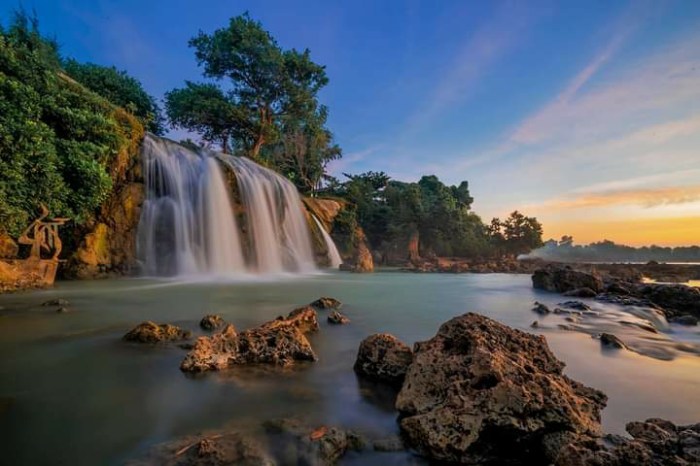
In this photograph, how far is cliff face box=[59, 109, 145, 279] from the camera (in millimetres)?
12352

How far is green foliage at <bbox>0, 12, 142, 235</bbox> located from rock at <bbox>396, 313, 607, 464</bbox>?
33.4 ft

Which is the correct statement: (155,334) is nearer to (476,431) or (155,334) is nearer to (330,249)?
(476,431)

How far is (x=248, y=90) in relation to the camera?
2470cm

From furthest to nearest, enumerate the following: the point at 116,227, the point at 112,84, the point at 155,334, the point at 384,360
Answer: the point at 112,84, the point at 116,227, the point at 155,334, the point at 384,360

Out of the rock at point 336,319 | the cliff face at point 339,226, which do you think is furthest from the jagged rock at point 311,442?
the cliff face at point 339,226

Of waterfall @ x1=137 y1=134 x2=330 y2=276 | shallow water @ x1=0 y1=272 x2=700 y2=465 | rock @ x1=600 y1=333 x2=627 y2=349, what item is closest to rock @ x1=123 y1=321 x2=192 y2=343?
shallow water @ x1=0 y1=272 x2=700 y2=465

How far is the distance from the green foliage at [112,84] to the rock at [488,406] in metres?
20.6

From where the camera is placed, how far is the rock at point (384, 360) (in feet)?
9.68

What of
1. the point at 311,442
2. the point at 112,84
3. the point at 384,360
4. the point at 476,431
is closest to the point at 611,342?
the point at 384,360

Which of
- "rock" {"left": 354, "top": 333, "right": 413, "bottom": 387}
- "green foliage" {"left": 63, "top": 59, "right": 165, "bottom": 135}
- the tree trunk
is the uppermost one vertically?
"green foliage" {"left": 63, "top": 59, "right": 165, "bottom": 135}

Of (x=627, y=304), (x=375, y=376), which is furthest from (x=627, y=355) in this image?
(x=627, y=304)

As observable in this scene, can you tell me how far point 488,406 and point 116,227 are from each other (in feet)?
49.4

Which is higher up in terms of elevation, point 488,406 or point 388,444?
point 488,406

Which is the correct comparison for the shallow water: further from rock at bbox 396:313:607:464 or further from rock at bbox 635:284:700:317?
rock at bbox 635:284:700:317
